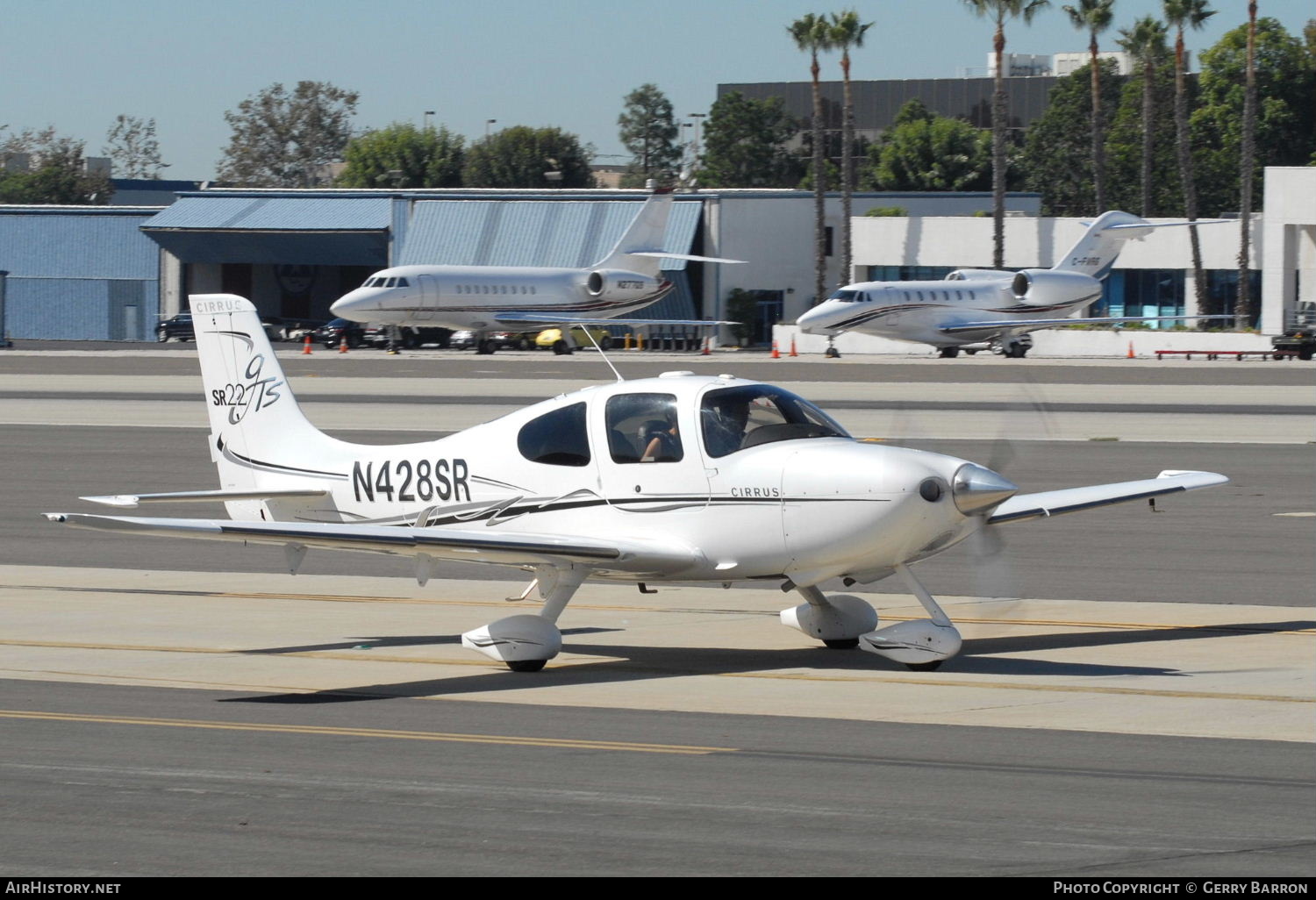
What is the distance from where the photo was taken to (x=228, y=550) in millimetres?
20875

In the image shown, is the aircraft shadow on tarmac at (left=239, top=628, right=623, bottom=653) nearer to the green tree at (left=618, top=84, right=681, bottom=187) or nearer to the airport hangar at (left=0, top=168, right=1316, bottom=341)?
the airport hangar at (left=0, top=168, right=1316, bottom=341)

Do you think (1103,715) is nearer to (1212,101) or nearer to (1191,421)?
(1191,421)

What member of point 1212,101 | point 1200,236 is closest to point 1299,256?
point 1200,236

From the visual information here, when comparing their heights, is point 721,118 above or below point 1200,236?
above

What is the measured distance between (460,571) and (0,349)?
67.7 meters

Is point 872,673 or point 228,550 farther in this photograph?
point 228,550

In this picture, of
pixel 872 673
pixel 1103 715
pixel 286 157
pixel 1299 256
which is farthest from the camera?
pixel 286 157

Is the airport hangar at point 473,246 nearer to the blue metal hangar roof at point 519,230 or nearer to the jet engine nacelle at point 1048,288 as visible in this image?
the blue metal hangar roof at point 519,230

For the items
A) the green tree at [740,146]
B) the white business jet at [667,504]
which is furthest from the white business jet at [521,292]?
the green tree at [740,146]

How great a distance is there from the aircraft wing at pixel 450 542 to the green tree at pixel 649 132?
158 meters

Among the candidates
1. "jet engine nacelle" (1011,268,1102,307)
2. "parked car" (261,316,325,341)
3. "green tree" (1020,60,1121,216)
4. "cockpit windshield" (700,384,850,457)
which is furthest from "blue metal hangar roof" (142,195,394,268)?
"cockpit windshield" (700,384,850,457)

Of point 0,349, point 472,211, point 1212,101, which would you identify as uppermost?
point 1212,101

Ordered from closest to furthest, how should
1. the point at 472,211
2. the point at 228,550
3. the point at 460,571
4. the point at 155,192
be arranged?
the point at 460,571, the point at 228,550, the point at 472,211, the point at 155,192

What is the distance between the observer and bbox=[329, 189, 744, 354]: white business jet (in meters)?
73.2
